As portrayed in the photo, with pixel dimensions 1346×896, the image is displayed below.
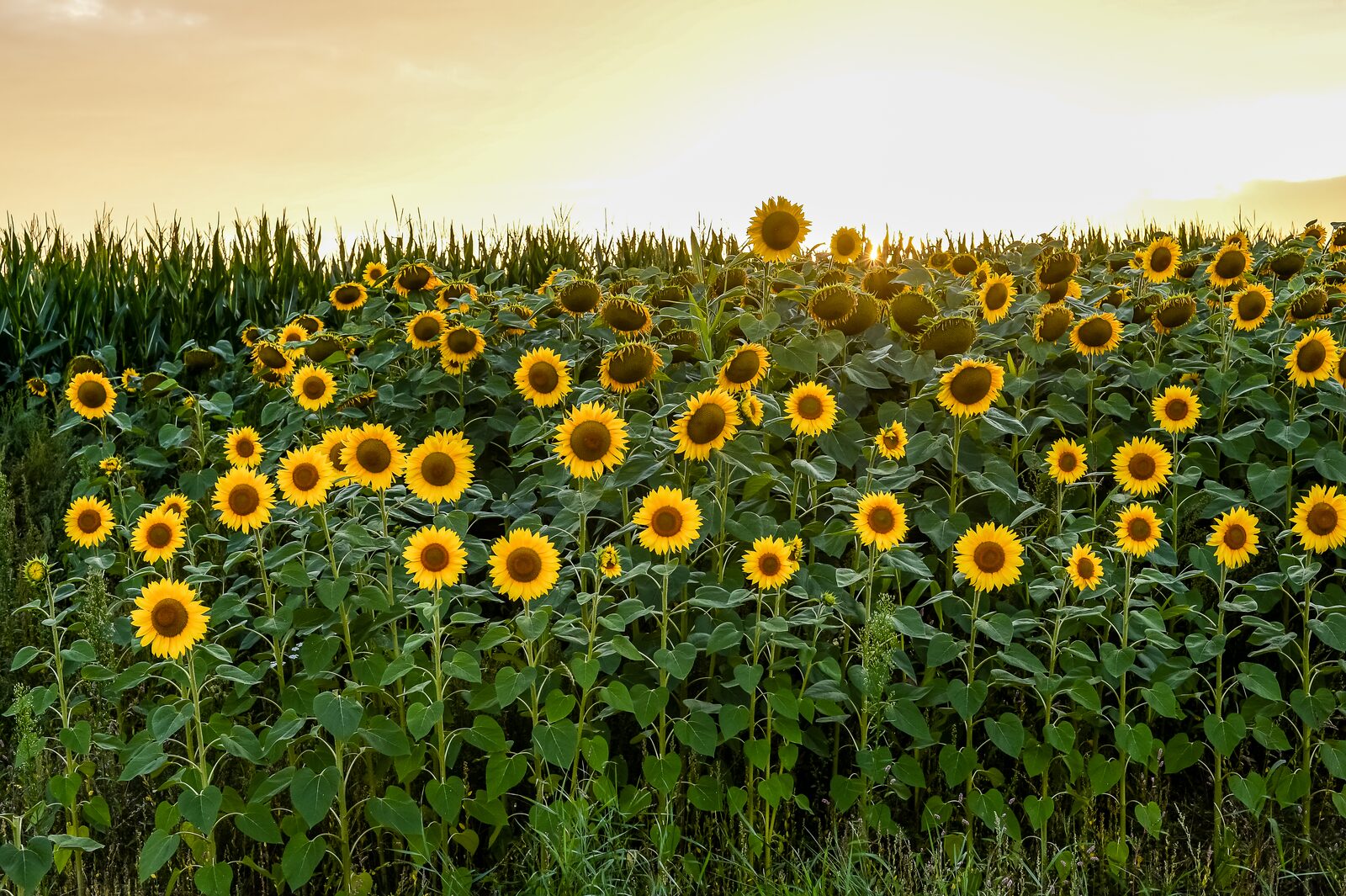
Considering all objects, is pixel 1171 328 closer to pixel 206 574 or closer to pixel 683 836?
pixel 683 836

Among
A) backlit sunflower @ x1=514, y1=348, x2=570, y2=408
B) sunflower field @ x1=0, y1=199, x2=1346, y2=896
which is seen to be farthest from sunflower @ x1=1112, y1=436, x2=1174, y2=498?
backlit sunflower @ x1=514, y1=348, x2=570, y2=408

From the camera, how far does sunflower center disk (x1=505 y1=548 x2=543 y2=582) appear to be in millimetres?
3188

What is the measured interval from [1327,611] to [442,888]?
3.18 meters

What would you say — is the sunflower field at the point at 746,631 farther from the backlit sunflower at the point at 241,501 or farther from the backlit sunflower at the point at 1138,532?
the backlit sunflower at the point at 1138,532

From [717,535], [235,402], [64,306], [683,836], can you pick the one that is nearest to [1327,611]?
[717,535]

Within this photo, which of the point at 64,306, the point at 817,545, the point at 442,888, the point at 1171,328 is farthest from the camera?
the point at 64,306

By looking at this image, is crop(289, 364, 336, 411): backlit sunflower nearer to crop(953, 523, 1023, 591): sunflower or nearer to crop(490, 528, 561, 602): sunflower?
crop(490, 528, 561, 602): sunflower

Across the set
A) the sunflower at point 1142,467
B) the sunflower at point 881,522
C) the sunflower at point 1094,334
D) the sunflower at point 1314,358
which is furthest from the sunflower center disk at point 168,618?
the sunflower at point 1314,358

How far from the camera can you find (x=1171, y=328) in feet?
16.3

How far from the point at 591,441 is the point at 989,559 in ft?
4.34

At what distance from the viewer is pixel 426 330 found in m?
4.95

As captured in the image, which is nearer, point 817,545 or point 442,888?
point 442,888

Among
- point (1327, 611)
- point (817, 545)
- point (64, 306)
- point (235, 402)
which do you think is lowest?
point (1327, 611)

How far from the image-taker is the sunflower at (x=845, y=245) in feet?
17.3
